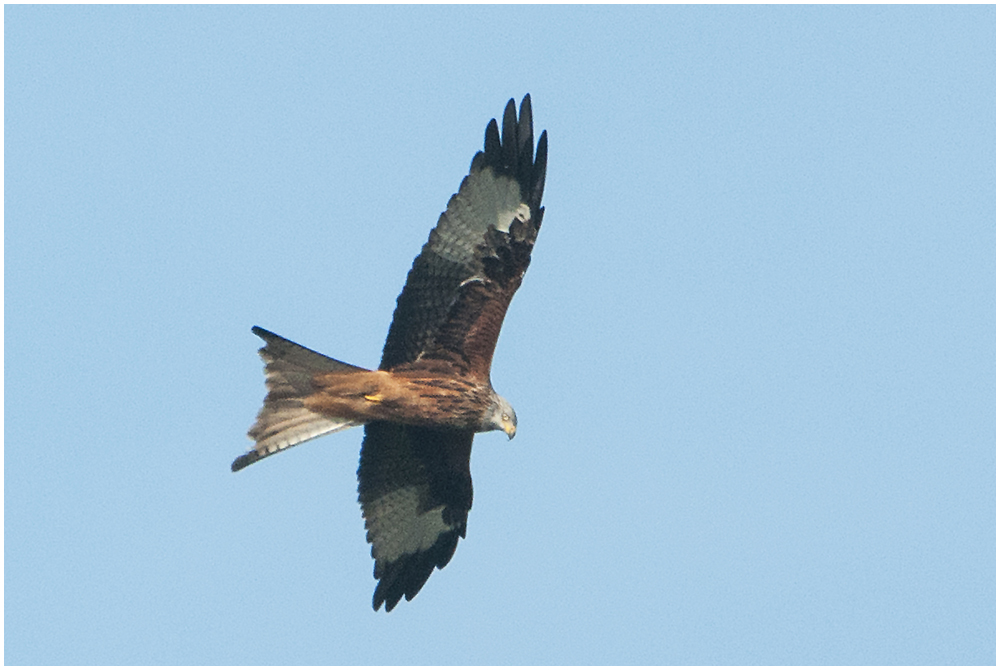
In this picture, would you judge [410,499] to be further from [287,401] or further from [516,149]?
[516,149]

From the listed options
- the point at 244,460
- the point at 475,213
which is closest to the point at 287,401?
the point at 244,460

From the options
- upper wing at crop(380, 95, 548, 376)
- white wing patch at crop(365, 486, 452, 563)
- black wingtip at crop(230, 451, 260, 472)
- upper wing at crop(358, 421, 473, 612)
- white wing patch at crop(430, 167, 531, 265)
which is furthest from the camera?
white wing patch at crop(365, 486, 452, 563)

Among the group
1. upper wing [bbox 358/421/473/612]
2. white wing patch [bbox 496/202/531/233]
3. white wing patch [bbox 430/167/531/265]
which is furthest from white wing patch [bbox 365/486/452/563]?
white wing patch [bbox 496/202/531/233]

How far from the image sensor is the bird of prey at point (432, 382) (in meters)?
9.21

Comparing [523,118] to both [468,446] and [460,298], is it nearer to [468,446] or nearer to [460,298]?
[460,298]

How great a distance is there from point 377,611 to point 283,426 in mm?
1774

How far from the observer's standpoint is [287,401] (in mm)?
9234

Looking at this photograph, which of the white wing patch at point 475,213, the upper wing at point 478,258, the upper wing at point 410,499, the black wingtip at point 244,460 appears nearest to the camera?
the black wingtip at point 244,460

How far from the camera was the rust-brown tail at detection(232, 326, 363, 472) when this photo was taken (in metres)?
9.14

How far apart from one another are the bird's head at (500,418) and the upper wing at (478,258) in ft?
0.82

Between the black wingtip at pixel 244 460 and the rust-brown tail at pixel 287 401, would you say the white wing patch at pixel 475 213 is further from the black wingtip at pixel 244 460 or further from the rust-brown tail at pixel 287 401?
the black wingtip at pixel 244 460

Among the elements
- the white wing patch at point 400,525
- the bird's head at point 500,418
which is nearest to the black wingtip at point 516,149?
the bird's head at point 500,418

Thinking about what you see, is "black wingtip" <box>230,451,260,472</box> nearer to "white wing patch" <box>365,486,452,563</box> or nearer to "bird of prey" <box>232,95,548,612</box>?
"bird of prey" <box>232,95,548,612</box>

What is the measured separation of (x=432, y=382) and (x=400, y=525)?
141 cm
